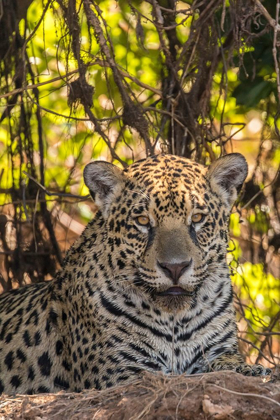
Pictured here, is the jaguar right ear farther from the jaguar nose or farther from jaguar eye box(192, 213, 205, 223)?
the jaguar nose

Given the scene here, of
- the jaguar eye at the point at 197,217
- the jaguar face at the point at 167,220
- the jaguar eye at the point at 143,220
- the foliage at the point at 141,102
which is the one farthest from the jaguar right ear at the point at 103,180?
the foliage at the point at 141,102

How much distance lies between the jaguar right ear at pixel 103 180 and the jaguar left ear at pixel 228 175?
62 cm

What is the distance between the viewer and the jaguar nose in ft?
16.3

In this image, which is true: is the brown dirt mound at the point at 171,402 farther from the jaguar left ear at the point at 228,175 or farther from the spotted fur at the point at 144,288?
the jaguar left ear at the point at 228,175

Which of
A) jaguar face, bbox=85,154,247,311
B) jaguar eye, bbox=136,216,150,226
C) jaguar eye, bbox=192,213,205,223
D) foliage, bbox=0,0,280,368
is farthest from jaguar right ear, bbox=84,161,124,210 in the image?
foliage, bbox=0,0,280,368

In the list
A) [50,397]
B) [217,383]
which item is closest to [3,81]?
[50,397]

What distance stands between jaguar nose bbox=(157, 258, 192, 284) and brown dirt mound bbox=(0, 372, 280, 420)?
0.65 meters

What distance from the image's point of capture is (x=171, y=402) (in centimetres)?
427

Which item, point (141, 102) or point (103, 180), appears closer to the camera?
point (103, 180)

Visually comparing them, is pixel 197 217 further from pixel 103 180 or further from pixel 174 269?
pixel 103 180

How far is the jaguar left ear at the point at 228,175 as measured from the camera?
5742 millimetres

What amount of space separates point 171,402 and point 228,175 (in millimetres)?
2011

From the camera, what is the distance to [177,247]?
5.03m

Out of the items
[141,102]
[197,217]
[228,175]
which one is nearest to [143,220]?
[197,217]
